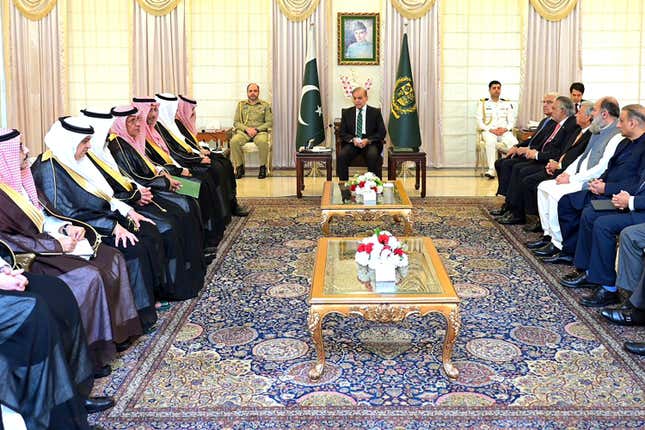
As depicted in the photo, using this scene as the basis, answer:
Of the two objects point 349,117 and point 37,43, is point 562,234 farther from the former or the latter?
point 37,43

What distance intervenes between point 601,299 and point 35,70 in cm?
1001

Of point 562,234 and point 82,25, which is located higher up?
point 82,25

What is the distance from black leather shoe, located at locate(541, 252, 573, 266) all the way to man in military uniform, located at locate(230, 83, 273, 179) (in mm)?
5926

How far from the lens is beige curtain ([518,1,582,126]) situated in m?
12.4

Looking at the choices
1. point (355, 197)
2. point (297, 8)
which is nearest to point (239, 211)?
point (355, 197)

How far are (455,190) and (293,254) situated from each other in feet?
13.4

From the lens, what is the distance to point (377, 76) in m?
12.6

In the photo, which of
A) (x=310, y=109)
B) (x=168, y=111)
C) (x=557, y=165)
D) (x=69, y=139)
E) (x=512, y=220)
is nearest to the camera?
(x=69, y=139)

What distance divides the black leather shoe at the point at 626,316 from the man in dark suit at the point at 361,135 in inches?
220

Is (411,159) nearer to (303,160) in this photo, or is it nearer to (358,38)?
(303,160)

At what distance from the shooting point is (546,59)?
40.8 ft

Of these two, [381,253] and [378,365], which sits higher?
[381,253]

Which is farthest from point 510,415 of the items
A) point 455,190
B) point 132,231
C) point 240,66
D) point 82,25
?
point 82,25

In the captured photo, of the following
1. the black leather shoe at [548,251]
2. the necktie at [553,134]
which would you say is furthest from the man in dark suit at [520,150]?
the black leather shoe at [548,251]
